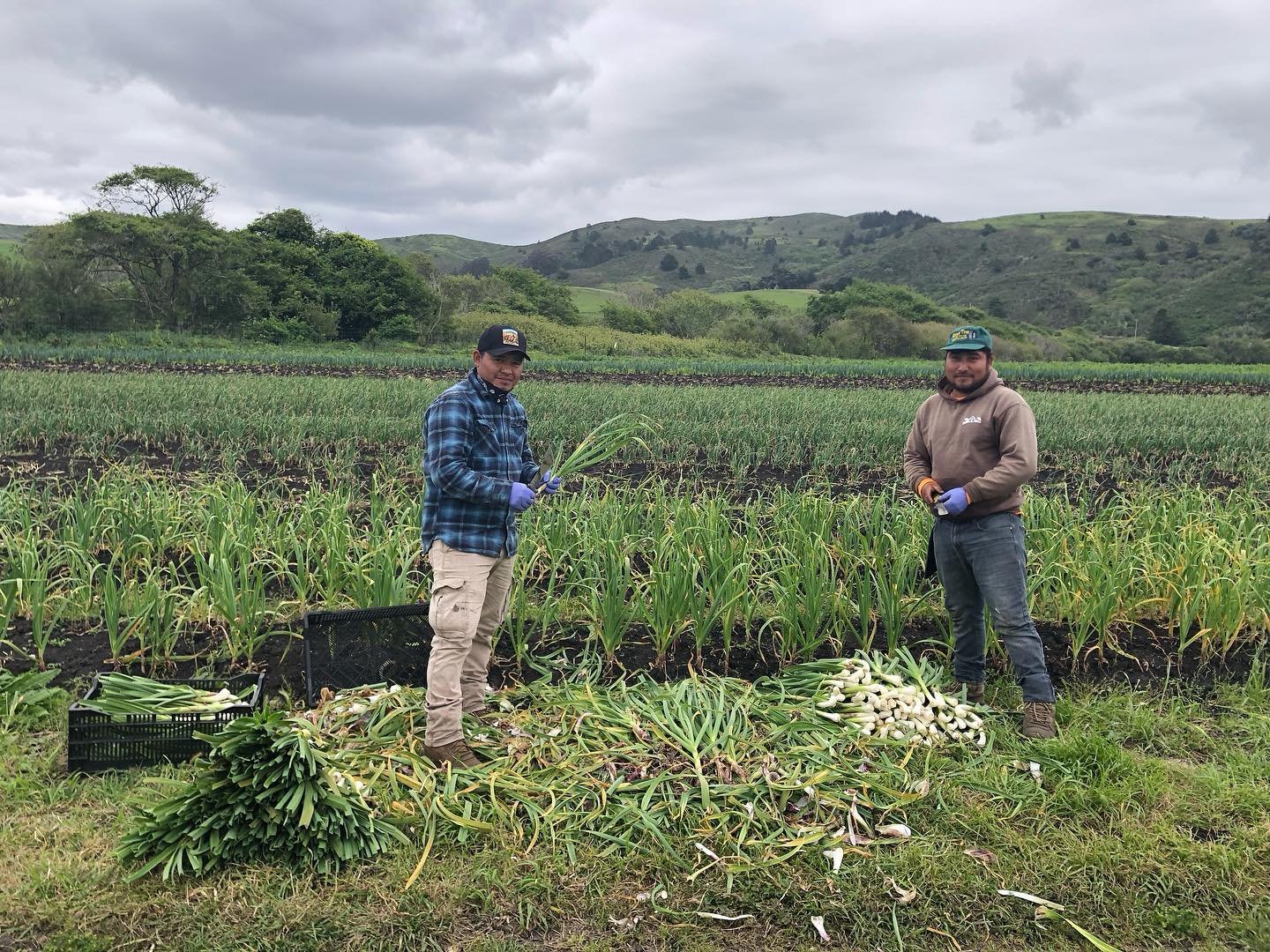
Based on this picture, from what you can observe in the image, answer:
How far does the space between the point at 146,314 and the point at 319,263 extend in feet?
28.0

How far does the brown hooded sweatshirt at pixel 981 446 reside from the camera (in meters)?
3.72

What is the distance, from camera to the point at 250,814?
2734 mm

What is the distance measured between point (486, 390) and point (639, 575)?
1.88m

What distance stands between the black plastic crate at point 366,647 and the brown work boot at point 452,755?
0.86m

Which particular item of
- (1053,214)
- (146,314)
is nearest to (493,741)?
(146,314)

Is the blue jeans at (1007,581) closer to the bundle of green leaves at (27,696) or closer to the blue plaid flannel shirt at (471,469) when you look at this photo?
the blue plaid flannel shirt at (471,469)

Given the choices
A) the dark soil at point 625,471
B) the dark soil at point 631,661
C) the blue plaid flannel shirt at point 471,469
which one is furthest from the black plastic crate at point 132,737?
the dark soil at point 625,471

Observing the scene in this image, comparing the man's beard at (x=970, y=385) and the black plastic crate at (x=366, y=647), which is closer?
the man's beard at (x=970, y=385)

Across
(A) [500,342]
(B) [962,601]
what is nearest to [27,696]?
(A) [500,342]

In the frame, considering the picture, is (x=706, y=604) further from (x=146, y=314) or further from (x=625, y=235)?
(x=625, y=235)

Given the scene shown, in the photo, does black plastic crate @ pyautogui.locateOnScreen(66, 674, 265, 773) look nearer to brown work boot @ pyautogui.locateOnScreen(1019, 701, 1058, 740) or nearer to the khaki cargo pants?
the khaki cargo pants

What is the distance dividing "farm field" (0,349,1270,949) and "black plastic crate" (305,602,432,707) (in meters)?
0.21

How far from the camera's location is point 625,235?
455 ft

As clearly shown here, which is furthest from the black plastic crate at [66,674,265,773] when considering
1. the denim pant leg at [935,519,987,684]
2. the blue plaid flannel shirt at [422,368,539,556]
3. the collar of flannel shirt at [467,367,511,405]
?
the denim pant leg at [935,519,987,684]
